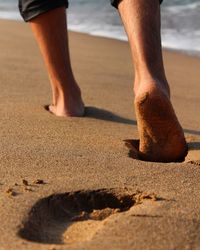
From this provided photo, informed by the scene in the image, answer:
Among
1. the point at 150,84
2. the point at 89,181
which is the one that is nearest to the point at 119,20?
the point at 150,84

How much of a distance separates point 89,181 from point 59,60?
0.98 metres

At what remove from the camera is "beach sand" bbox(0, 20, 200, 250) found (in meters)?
1.41

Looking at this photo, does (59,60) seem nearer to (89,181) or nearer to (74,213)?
(89,181)

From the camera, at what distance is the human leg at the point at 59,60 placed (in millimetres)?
2541

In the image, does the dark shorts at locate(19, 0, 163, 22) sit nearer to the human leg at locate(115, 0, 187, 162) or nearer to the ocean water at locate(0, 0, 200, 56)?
the human leg at locate(115, 0, 187, 162)

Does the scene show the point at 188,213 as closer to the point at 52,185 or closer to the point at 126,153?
the point at 52,185

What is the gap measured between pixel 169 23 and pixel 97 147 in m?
4.24

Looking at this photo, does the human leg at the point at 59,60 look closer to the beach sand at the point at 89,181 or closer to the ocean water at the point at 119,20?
the beach sand at the point at 89,181

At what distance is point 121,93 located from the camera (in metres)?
3.16

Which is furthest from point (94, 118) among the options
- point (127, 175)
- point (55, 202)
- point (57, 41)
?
point (55, 202)

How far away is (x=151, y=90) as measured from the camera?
190 cm

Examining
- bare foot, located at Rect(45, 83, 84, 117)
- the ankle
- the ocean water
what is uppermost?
the ankle

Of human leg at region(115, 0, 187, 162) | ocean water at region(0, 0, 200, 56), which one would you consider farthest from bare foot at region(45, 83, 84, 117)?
ocean water at region(0, 0, 200, 56)

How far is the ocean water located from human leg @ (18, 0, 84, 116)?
8.09ft
